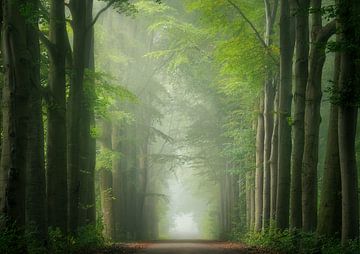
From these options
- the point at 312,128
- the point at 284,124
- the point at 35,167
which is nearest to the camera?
the point at 35,167

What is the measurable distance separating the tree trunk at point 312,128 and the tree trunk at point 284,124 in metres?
1.74

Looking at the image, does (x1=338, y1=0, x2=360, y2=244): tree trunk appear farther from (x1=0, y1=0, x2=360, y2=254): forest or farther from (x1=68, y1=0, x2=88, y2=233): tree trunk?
(x1=68, y1=0, x2=88, y2=233): tree trunk

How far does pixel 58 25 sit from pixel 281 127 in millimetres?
7111

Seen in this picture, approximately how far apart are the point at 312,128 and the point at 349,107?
261 cm

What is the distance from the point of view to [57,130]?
38.2 ft

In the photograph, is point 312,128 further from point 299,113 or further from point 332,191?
point 332,191

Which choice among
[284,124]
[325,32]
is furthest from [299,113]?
A: [325,32]

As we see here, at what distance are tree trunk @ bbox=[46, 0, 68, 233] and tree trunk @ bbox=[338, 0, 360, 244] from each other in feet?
21.3

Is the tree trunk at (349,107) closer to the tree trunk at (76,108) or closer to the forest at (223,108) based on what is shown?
the forest at (223,108)

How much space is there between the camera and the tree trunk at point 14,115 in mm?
8398

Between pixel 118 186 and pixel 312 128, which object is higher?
pixel 312 128

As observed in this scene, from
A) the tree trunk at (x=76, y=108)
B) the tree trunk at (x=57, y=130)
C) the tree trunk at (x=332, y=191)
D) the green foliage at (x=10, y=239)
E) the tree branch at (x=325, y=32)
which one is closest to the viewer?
the green foliage at (x=10, y=239)

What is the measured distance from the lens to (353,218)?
9.95m

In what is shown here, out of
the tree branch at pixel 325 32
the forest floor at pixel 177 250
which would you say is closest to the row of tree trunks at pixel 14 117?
the forest floor at pixel 177 250
